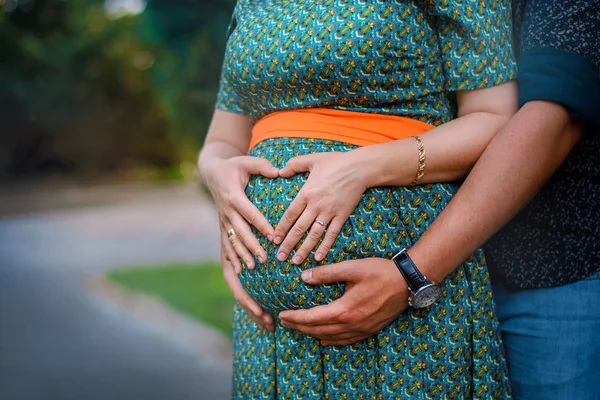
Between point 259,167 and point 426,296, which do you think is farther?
point 259,167

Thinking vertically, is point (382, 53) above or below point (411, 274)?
above

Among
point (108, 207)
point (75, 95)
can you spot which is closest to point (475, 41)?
point (108, 207)

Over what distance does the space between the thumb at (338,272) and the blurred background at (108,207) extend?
2.34 meters

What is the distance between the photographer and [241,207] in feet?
4.64

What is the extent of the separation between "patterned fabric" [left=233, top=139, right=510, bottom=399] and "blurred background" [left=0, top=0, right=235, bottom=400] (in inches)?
88.1

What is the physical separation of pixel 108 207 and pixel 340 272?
498 inches

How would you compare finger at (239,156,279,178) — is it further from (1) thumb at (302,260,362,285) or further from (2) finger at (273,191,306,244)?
(1) thumb at (302,260,362,285)

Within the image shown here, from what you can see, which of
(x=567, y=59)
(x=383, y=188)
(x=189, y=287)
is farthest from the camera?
(x=189, y=287)

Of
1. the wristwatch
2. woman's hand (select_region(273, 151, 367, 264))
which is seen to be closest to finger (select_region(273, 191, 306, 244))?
woman's hand (select_region(273, 151, 367, 264))

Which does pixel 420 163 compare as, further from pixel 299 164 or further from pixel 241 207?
pixel 241 207

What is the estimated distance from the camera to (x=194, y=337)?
493 centimetres

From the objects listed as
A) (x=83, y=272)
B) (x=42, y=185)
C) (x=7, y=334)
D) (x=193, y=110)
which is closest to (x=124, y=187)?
(x=42, y=185)

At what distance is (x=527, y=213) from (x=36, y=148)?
56.5 feet

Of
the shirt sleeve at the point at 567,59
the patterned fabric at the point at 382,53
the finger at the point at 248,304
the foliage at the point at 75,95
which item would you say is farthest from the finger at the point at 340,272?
the foliage at the point at 75,95
